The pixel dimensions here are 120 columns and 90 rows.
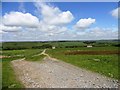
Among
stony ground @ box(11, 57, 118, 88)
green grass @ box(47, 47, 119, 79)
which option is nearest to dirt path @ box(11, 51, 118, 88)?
stony ground @ box(11, 57, 118, 88)

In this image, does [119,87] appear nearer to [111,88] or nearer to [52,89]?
[111,88]

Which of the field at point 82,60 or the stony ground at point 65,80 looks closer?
the stony ground at point 65,80

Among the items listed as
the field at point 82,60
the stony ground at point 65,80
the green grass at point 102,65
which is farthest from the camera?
the green grass at point 102,65

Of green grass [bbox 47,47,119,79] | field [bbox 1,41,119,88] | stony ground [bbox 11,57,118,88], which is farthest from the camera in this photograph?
green grass [bbox 47,47,119,79]

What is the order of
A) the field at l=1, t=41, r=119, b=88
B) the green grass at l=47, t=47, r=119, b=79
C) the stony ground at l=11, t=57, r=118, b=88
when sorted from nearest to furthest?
the stony ground at l=11, t=57, r=118, b=88, the field at l=1, t=41, r=119, b=88, the green grass at l=47, t=47, r=119, b=79

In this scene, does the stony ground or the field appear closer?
the stony ground

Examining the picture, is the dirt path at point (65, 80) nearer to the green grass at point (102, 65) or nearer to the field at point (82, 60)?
the field at point (82, 60)

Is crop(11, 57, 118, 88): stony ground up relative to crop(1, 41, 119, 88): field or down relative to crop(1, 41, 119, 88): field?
up

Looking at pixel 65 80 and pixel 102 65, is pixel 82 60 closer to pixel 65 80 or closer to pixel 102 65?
pixel 102 65

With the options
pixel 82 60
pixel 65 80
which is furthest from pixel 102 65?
pixel 65 80

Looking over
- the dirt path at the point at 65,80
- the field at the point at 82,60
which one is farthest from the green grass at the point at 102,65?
the dirt path at the point at 65,80

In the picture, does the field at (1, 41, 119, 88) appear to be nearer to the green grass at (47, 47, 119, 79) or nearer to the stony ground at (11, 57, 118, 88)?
the green grass at (47, 47, 119, 79)

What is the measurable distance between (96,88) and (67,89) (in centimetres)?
239

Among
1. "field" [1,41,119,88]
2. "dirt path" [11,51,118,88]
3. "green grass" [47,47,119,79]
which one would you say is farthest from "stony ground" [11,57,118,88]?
"green grass" [47,47,119,79]
